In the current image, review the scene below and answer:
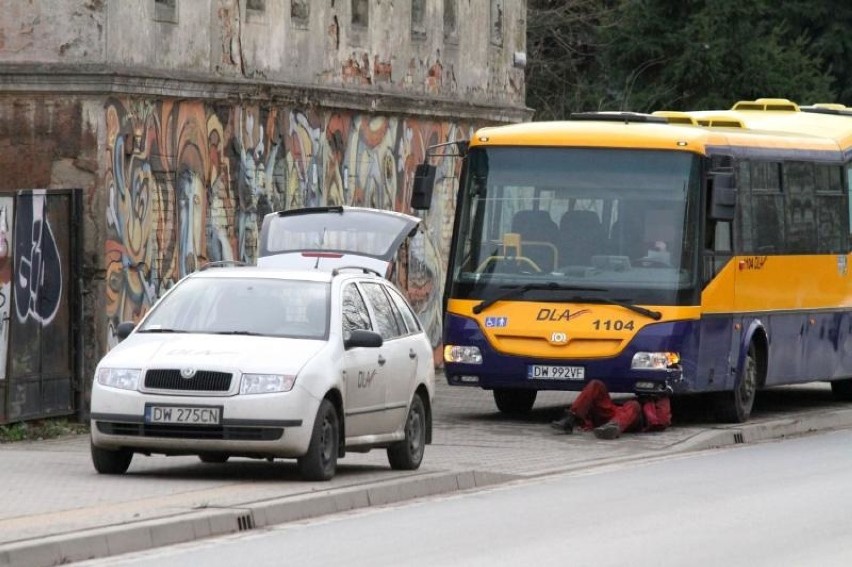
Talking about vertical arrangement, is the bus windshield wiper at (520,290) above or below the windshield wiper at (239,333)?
below

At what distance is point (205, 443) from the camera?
14.9m

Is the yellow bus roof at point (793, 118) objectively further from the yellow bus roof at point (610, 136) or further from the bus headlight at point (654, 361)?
the bus headlight at point (654, 361)

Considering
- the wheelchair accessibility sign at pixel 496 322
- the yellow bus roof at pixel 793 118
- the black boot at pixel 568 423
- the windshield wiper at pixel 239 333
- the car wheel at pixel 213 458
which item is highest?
the yellow bus roof at pixel 793 118

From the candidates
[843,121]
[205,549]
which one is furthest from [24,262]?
[843,121]

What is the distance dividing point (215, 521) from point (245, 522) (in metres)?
0.36

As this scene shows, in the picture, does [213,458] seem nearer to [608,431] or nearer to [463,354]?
[608,431]

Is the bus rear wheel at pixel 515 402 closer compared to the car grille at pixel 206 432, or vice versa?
the car grille at pixel 206 432

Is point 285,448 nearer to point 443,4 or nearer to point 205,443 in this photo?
point 205,443

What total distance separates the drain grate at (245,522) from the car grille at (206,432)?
164cm

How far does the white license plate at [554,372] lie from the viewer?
21.9 m

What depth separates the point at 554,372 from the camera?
2200 centimetres

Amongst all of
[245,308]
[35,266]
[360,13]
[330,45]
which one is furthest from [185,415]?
[360,13]

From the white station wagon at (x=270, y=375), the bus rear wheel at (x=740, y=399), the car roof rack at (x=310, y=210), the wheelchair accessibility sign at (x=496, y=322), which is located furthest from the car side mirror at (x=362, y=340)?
the car roof rack at (x=310, y=210)

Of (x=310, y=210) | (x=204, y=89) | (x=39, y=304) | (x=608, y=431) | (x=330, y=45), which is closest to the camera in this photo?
(x=608, y=431)
